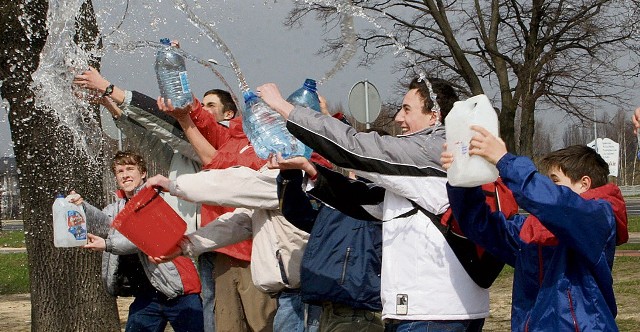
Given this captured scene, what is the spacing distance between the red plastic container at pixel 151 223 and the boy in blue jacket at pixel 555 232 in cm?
180

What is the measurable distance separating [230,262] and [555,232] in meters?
2.73

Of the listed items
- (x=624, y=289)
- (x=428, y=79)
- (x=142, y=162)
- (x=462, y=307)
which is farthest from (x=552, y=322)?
(x=624, y=289)

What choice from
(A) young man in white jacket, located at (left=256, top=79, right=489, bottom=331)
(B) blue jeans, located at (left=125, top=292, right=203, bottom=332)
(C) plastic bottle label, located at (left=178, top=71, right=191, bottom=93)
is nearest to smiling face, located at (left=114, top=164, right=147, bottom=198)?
(B) blue jeans, located at (left=125, top=292, right=203, bottom=332)

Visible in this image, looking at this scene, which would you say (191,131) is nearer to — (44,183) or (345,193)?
(345,193)

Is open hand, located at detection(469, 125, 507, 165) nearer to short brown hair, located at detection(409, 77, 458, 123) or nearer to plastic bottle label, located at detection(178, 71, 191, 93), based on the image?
short brown hair, located at detection(409, 77, 458, 123)

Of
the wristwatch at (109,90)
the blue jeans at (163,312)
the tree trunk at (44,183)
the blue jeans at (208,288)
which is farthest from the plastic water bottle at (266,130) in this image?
the tree trunk at (44,183)

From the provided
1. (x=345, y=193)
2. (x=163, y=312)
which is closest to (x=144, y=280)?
(x=163, y=312)

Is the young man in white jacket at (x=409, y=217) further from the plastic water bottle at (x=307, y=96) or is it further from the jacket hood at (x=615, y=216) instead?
the plastic water bottle at (x=307, y=96)

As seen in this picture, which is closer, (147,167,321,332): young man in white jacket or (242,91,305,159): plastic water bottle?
(242,91,305,159): plastic water bottle

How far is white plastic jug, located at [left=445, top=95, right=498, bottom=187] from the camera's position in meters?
3.58

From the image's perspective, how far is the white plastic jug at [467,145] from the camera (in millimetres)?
3576

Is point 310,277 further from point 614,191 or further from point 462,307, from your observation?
point 614,191

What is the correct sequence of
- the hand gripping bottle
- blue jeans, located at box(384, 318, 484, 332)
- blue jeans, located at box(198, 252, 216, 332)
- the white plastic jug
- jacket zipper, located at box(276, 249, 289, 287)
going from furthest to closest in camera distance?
blue jeans, located at box(198, 252, 216, 332) → jacket zipper, located at box(276, 249, 289, 287) → the hand gripping bottle → blue jeans, located at box(384, 318, 484, 332) → the white plastic jug

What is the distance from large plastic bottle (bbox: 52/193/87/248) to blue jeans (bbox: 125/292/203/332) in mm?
679
